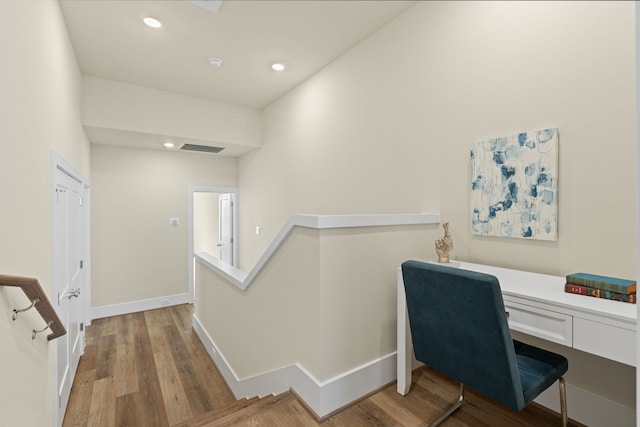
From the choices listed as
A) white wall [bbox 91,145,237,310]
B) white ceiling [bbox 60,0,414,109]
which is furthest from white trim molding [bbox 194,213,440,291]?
white wall [bbox 91,145,237,310]

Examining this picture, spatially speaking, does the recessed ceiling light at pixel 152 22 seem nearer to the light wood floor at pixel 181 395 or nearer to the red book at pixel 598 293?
the light wood floor at pixel 181 395

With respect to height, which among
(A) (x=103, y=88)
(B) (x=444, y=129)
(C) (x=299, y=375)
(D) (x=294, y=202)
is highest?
(A) (x=103, y=88)

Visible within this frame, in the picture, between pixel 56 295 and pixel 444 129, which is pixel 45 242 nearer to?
pixel 56 295

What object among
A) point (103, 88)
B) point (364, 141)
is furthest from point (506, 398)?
point (103, 88)

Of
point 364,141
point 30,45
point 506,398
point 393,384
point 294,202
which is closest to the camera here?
point 506,398

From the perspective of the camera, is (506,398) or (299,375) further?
(299,375)

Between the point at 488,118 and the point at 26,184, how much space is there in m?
2.69

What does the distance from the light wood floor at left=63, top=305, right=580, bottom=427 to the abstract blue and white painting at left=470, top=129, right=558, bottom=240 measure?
42.6 inches

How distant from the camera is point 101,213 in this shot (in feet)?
15.2

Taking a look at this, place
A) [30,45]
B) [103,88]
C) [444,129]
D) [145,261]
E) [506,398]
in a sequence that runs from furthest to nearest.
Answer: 1. [145,261]
2. [103,88]
3. [444,129]
4. [30,45]
5. [506,398]

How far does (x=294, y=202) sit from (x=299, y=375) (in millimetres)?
2560

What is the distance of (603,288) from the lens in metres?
1.40

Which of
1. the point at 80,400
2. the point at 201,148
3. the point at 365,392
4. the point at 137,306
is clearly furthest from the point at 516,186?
the point at 137,306

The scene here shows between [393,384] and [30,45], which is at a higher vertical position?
[30,45]
